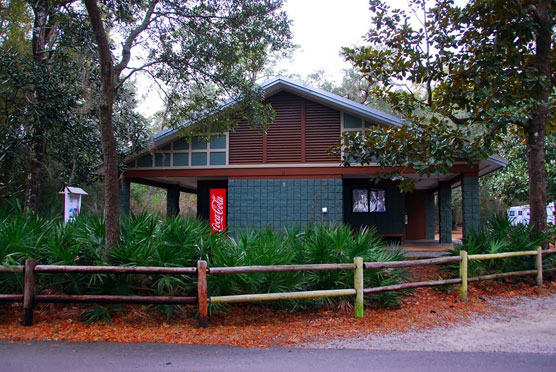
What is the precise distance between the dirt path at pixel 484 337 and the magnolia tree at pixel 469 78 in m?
3.56

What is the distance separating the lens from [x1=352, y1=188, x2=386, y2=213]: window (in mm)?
18531

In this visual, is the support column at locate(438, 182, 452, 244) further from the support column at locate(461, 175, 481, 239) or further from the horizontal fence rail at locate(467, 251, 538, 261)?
the horizontal fence rail at locate(467, 251, 538, 261)

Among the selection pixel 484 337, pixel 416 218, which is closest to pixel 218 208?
pixel 484 337

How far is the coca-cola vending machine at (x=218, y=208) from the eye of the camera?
52.8ft

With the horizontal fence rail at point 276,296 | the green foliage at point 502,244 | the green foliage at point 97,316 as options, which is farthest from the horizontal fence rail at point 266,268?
the green foliage at point 502,244

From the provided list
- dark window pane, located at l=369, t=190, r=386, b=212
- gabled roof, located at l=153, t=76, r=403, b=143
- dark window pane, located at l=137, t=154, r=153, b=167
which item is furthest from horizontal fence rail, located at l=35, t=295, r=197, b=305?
dark window pane, located at l=369, t=190, r=386, b=212

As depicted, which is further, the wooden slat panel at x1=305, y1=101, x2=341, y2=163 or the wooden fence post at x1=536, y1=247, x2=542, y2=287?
the wooden slat panel at x1=305, y1=101, x2=341, y2=163

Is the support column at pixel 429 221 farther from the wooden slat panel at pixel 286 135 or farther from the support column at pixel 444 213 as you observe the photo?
the wooden slat panel at pixel 286 135

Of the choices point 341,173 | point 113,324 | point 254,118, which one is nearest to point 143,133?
point 254,118

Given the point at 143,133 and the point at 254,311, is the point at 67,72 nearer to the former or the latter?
the point at 143,133

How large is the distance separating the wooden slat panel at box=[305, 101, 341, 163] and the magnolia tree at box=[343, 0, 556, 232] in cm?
333

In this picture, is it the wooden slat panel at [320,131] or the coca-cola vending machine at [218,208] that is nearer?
the wooden slat panel at [320,131]

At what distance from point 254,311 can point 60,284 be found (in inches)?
125

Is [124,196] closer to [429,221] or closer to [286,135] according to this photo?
[286,135]
